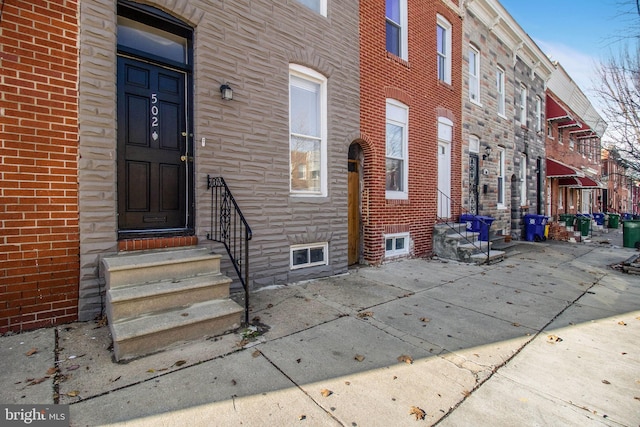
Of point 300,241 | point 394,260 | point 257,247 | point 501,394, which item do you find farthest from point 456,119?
point 501,394

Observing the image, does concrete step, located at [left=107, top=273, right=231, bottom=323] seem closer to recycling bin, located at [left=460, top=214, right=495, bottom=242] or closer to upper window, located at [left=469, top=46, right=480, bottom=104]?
recycling bin, located at [left=460, top=214, right=495, bottom=242]

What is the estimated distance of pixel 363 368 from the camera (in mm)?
2742

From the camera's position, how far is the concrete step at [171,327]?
2709 mm

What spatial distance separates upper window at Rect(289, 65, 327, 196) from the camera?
5.43 m

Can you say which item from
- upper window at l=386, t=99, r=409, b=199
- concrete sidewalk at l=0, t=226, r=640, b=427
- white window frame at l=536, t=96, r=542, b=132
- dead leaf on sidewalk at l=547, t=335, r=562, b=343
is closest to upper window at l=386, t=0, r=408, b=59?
upper window at l=386, t=99, r=409, b=199

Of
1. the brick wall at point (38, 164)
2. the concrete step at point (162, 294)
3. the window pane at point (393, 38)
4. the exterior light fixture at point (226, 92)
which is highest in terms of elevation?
the window pane at point (393, 38)

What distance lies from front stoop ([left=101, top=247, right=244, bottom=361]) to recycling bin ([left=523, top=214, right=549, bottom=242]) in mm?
12672

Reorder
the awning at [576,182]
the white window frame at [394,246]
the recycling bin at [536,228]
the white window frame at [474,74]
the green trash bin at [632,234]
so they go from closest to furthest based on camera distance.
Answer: the white window frame at [394,246], the white window frame at [474,74], the green trash bin at [632,234], the recycling bin at [536,228], the awning at [576,182]

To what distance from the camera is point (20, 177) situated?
10.2 feet

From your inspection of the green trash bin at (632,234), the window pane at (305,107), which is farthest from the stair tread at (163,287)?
the green trash bin at (632,234)

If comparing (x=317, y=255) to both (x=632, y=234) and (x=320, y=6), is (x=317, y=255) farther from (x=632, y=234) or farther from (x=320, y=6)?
(x=632, y=234)

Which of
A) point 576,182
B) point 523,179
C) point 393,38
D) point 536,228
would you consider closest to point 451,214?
point 393,38

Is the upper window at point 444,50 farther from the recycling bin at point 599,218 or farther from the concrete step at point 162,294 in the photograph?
the recycling bin at point 599,218

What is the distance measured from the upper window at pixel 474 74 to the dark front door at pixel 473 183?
1914 mm
